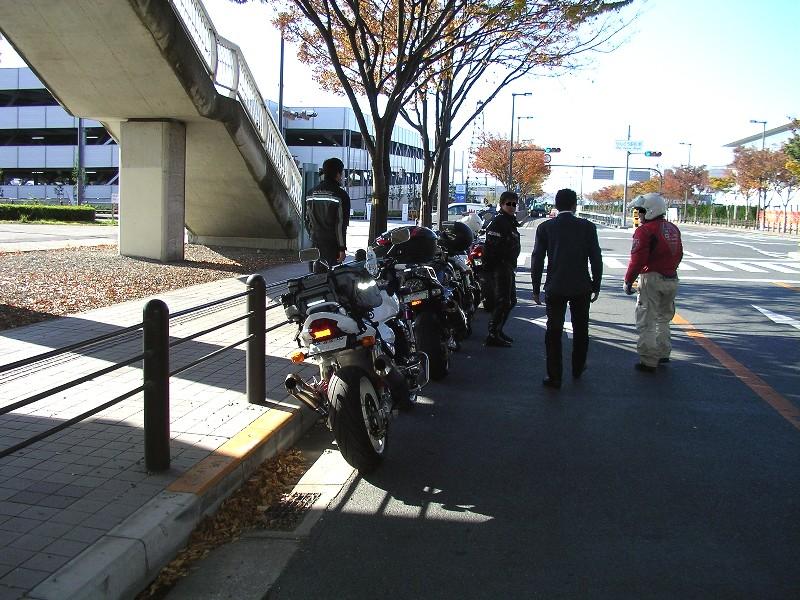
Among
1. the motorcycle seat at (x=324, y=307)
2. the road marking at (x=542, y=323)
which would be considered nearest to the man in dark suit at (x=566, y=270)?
the motorcycle seat at (x=324, y=307)

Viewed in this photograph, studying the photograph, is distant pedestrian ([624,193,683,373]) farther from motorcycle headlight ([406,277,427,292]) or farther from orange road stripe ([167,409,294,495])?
orange road stripe ([167,409,294,495])

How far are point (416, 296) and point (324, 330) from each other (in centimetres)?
244

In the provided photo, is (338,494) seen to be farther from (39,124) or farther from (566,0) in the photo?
(39,124)

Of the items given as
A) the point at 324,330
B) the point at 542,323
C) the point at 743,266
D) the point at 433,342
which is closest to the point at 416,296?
the point at 433,342

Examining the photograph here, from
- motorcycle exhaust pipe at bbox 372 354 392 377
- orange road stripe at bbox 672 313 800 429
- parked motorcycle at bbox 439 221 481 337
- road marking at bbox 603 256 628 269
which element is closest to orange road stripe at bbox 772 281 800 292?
road marking at bbox 603 256 628 269

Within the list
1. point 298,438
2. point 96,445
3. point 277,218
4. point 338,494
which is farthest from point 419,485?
point 277,218

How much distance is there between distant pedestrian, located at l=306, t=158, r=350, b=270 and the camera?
8922mm

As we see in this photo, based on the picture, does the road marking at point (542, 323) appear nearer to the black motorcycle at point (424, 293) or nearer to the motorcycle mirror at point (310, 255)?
the black motorcycle at point (424, 293)

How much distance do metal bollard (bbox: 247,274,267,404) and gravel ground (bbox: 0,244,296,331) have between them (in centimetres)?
463

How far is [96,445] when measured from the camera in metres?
5.10

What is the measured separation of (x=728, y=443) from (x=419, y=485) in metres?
2.56

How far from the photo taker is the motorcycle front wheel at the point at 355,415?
15.8 feet

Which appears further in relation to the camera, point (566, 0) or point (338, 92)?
point (338, 92)

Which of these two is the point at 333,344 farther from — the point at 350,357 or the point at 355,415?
the point at 355,415
